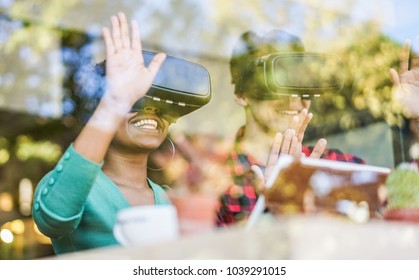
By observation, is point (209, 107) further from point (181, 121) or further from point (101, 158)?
point (101, 158)

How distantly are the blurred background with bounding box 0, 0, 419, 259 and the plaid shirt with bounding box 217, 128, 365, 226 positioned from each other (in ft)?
0.22

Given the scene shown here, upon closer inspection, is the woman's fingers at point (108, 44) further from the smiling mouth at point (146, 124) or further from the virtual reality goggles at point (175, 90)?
the smiling mouth at point (146, 124)

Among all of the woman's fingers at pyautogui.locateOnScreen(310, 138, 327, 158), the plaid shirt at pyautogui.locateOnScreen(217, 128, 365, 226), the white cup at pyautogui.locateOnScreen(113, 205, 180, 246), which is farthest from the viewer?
the woman's fingers at pyautogui.locateOnScreen(310, 138, 327, 158)

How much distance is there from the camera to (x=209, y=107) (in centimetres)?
258

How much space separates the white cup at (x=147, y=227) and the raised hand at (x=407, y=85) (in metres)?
1.22

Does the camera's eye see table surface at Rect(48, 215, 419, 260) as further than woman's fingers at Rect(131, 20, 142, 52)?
No

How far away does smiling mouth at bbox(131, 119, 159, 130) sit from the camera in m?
2.28

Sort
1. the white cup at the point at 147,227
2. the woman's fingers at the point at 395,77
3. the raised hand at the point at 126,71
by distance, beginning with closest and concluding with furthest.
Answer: the white cup at the point at 147,227
the raised hand at the point at 126,71
the woman's fingers at the point at 395,77

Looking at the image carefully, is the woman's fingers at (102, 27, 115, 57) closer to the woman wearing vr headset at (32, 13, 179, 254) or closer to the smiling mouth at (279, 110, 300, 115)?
the woman wearing vr headset at (32, 13, 179, 254)

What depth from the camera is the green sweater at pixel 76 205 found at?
2.03 meters

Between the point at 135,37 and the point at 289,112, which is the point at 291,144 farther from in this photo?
the point at 135,37

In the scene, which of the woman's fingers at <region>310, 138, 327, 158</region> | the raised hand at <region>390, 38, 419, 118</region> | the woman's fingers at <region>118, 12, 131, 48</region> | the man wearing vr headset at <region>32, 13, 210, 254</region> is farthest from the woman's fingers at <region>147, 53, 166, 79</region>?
the raised hand at <region>390, 38, 419, 118</region>

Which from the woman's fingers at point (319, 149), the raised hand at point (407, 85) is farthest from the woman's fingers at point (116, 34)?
the raised hand at point (407, 85)

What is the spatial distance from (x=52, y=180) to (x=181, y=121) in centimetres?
57
